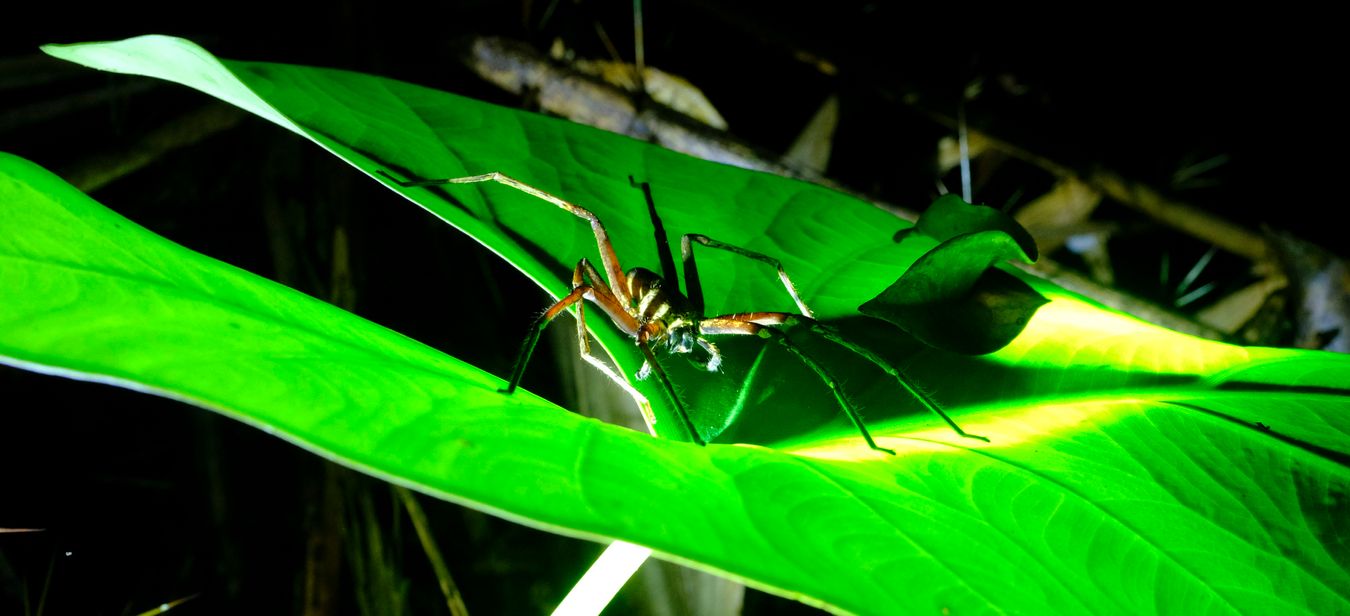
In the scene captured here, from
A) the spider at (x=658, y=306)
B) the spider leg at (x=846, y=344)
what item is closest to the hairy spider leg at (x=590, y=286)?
the spider at (x=658, y=306)

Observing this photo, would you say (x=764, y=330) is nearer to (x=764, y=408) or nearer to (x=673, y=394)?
(x=764, y=408)

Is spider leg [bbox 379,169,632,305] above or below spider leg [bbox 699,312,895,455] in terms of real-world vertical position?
above

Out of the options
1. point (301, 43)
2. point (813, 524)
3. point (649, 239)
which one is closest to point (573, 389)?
point (649, 239)

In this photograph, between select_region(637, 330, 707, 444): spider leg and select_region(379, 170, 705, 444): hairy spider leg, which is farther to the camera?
select_region(379, 170, 705, 444): hairy spider leg

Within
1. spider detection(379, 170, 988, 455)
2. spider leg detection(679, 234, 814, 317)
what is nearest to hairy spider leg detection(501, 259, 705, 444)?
spider detection(379, 170, 988, 455)

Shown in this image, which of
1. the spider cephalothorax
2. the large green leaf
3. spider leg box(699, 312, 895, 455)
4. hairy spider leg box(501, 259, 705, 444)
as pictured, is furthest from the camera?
the spider cephalothorax

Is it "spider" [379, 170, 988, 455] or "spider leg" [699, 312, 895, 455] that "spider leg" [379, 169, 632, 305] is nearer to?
"spider" [379, 170, 988, 455]

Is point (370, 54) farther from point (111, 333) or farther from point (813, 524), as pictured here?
point (813, 524)

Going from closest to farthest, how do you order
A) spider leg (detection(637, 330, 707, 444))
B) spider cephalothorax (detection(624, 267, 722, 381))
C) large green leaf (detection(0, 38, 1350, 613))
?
large green leaf (detection(0, 38, 1350, 613)) < spider leg (detection(637, 330, 707, 444)) < spider cephalothorax (detection(624, 267, 722, 381))

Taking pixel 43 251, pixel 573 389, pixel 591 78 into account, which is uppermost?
pixel 591 78
